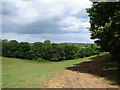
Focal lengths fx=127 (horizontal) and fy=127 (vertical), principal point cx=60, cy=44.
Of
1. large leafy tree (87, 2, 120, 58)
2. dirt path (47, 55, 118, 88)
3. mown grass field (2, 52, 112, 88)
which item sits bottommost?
mown grass field (2, 52, 112, 88)

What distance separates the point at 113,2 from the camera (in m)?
9.74

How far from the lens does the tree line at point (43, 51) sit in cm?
3894

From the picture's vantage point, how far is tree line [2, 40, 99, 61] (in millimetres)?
38938

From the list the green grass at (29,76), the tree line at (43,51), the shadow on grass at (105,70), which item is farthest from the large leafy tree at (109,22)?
the tree line at (43,51)

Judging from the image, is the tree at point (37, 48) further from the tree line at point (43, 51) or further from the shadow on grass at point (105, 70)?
the shadow on grass at point (105, 70)

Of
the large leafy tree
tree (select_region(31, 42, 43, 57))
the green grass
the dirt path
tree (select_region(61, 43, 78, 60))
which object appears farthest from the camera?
tree (select_region(61, 43, 78, 60))

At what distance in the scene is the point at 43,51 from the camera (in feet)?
128

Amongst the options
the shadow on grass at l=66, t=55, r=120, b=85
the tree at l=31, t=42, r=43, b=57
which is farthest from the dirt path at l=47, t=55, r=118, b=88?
the tree at l=31, t=42, r=43, b=57

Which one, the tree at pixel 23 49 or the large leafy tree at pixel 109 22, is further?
the tree at pixel 23 49

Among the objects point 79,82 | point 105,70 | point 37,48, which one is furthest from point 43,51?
point 79,82

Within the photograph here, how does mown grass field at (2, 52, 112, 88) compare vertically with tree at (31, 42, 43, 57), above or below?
below

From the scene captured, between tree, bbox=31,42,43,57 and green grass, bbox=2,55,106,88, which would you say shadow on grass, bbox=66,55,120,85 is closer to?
green grass, bbox=2,55,106,88

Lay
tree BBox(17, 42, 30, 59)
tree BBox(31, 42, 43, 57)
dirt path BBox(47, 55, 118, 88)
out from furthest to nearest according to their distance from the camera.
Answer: tree BBox(17, 42, 30, 59), tree BBox(31, 42, 43, 57), dirt path BBox(47, 55, 118, 88)

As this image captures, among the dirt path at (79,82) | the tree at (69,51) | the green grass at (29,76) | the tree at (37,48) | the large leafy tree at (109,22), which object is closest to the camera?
the dirt path at (79,82)
